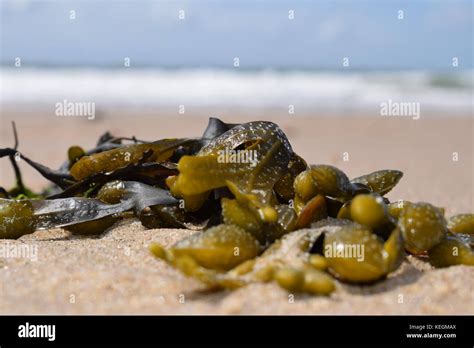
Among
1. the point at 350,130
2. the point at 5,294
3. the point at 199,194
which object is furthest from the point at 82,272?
the point at 350,130

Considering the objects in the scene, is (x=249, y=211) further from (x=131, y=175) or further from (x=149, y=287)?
(x=131, y=175)

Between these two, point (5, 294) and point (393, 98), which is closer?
point (5, 294)

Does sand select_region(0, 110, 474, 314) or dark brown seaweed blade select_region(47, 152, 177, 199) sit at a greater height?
dark brown seaweed blade select_region(47, 152, 177, 199)

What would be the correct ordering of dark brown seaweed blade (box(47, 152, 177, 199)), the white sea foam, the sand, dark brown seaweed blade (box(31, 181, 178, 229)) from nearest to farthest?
the sand
dark brown seaweed blade (box(31, 181, 178, 229))
dark brown seaweed blade (box(47, 152, 177, 199))
the white sea foam

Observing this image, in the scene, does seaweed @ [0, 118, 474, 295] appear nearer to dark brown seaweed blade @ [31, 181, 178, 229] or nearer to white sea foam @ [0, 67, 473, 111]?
dark brown seaweed blade @ [31, 181, 178, 229]

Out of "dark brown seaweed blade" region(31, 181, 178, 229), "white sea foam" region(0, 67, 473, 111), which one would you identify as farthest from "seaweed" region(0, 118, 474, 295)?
"white sea foam" region(0, 67, 473, 111)

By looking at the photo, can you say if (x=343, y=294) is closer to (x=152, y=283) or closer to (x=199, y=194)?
(x=152, y=283)

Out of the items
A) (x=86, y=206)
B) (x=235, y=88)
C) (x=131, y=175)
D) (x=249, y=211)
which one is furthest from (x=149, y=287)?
(x=235, y=88)

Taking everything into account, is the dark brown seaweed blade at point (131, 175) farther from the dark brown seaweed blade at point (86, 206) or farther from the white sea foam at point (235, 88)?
the white sea foam at point (235, 88)
